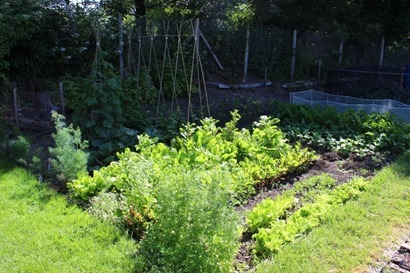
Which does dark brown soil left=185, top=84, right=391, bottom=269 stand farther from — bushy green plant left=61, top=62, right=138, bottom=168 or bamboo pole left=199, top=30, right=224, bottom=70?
bamboo pole left=199, top=30, right=224, bottom=70

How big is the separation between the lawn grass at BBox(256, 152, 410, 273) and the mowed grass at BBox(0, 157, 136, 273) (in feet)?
3.62

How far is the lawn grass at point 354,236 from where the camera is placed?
2.88 meters

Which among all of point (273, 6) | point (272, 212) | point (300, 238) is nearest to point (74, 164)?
point (272, 212)

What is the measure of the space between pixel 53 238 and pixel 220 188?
A: 4.59ft

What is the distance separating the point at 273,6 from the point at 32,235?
437 inches

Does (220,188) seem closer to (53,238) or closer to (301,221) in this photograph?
(301,221)

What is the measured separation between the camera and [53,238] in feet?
10.1

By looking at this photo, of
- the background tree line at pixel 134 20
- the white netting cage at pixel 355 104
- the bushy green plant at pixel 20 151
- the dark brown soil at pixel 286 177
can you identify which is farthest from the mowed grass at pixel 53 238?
the white netting cage at pixel 355 104

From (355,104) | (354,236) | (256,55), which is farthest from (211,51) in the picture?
(354,236)

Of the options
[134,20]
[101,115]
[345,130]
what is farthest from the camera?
[134,20]

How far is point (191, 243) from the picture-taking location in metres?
Answer: 2.57

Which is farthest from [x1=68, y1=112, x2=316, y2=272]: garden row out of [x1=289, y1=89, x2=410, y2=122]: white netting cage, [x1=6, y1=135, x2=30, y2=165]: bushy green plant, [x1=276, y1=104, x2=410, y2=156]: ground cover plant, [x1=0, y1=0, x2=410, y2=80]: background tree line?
[x1=0, y1=0, x2=410, y2=80]: background tree line

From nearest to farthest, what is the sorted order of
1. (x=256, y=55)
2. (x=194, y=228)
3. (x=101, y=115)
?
(x=194, y=228), (x=101, y=115), (x=256, y=55)

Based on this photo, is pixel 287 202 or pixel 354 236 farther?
pixel 287 202
